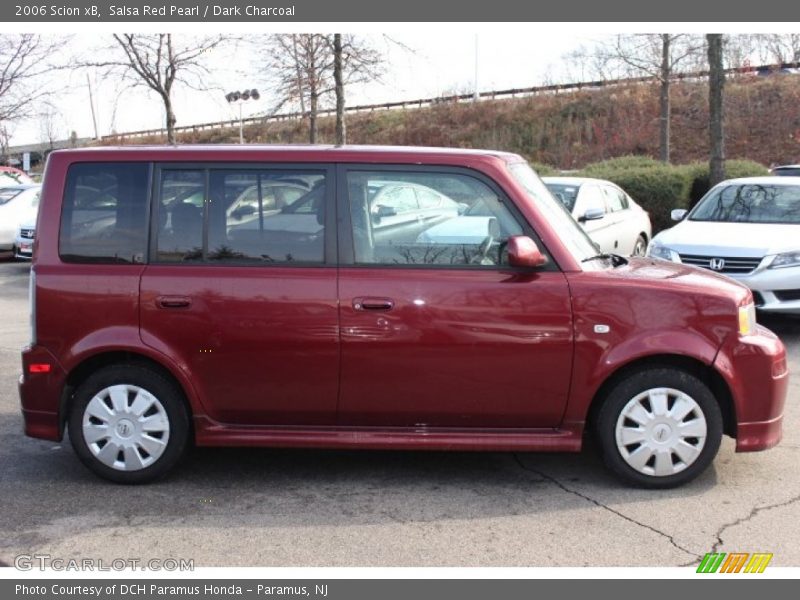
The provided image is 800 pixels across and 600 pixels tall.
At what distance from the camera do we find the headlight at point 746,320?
4.80m

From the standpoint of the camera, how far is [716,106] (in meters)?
15.1

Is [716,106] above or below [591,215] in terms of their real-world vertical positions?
above

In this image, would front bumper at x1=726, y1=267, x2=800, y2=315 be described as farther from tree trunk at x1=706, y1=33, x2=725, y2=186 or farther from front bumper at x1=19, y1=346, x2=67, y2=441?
tree trunk at x1=706, y1=33, x2=725, y2=186

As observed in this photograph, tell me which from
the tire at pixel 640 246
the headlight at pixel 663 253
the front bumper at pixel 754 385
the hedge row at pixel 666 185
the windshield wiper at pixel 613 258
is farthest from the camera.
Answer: the hedge row at pixel 666 185

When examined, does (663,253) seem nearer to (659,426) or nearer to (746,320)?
(746,320)

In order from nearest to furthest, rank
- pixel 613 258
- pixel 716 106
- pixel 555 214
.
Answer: pixel 555 214 → pixel 613 258 → pixel 716 106

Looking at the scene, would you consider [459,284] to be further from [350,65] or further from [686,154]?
[686,154]

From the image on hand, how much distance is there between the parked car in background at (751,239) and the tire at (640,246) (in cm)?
253

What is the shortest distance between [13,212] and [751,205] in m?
14.2

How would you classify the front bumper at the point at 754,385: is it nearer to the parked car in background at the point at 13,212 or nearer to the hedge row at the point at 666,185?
the hedge row at the point at 666,185

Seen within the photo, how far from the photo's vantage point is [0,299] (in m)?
12.7

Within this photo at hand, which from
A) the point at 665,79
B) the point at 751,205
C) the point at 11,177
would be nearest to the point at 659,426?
the point at 751,205

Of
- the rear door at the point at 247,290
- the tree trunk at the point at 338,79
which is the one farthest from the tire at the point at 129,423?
the tree trunk at the point at 338,79

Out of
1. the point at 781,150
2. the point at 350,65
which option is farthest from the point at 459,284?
the point at 781,150
